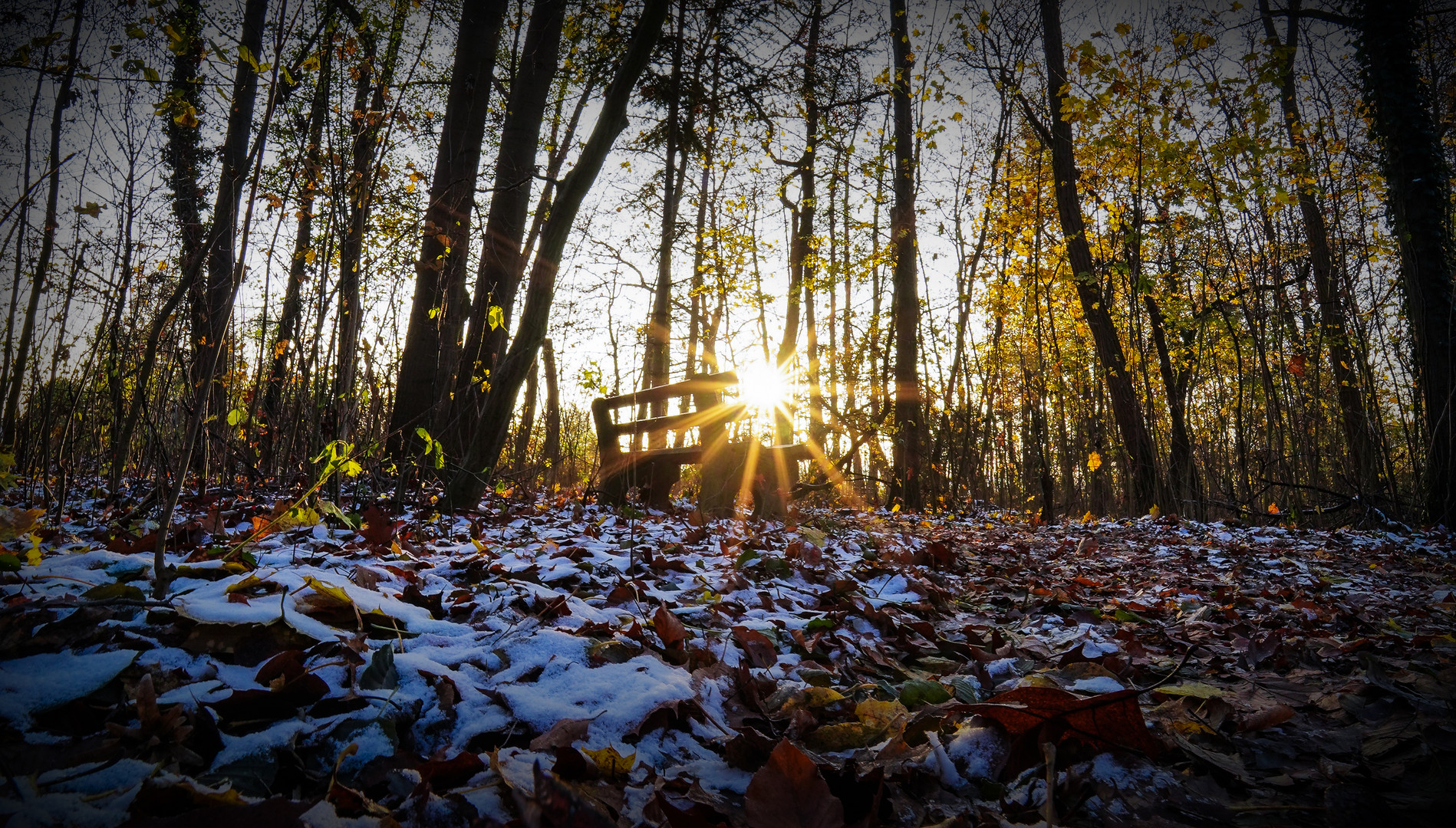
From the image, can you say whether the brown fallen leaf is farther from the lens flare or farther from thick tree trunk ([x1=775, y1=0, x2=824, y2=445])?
thick tree trunk ([x1=775, y1=0, x2=824, y2=445])

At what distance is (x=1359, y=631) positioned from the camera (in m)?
2.01

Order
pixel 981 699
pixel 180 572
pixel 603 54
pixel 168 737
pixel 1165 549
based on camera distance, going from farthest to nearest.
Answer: pixel 603 54, pixel 1165 549, pixel 180 572, pixel 981 699, pixel 168 737

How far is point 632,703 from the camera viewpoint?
1.11m

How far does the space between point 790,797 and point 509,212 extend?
4.75m

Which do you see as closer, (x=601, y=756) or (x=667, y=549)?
(x=601, y=756)

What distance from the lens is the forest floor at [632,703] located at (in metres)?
0.79

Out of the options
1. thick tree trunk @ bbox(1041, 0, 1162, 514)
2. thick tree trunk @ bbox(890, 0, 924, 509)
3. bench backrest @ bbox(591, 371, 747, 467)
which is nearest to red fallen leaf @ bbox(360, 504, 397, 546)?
bench backrest @ bbox(591, 371, 747, 467)

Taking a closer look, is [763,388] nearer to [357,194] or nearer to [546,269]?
[546,269]

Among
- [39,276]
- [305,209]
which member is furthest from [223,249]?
[39,276]

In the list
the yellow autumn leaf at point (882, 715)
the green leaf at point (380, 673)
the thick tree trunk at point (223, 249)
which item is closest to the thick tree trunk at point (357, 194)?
the thick tree trunk at point (223, 249)

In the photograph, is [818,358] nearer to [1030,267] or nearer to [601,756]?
[1030,267]

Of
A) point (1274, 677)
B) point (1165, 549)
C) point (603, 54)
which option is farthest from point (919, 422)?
point (1274, 677)

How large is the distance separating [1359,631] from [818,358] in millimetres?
10363

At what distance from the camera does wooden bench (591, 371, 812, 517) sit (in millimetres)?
4352
